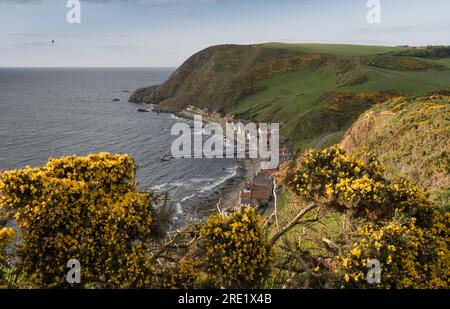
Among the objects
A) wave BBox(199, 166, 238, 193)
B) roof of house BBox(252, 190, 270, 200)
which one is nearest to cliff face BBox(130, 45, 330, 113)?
wave BBox(199, 166, 238, 193)

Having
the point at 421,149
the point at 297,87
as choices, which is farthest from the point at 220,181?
the point at 297,87

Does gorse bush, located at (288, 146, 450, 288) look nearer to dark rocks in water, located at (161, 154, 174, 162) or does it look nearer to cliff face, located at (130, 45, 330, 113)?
dark rocks in water, located at (161, 154, 174, 162)

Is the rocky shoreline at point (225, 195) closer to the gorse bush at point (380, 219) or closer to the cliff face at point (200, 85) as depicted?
the gorse bush at point (380, 219)

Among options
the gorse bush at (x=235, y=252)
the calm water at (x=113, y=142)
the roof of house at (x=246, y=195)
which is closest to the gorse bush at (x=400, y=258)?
the gorse bush at (x=235, y=252)

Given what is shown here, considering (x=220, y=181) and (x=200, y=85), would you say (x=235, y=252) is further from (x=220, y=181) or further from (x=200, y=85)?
(x=200, y=85)

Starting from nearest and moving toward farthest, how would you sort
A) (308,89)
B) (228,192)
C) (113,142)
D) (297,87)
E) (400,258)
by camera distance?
(400,258), (228,192), (113,142), (308,89), (297,87)

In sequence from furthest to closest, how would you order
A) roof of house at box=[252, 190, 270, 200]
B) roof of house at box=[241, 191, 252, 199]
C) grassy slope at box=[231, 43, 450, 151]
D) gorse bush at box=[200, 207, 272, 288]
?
grassy slope at box=[231, 43, 450, 151] → roof of house at box=[252, 190, 270, 200] → roof of house at box=[241, 191, 252, 199] → gorse bush at box=[200, 207, 272, 288]
